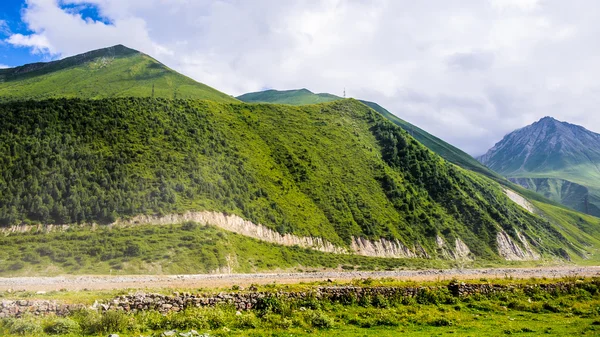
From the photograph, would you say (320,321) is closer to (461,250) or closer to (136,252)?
(136,252)

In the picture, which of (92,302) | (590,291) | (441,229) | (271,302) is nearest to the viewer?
(92,302)

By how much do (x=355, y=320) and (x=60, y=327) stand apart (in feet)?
54.8

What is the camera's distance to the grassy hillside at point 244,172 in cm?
8381

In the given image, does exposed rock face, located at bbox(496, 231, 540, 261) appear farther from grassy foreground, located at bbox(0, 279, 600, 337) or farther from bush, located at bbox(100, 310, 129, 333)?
bush, located at bbox(100, 310, 129, 333)

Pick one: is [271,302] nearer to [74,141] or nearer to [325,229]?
[325,229]

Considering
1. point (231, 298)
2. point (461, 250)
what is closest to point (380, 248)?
point (461, 250)

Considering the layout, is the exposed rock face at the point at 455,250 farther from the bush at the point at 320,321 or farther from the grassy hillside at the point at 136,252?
the bush at the point at 320,321

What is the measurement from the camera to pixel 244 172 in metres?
109

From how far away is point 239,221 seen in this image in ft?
302

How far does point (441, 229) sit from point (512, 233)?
3230cm

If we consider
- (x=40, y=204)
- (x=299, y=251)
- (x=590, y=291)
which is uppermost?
(x=40, y=204)

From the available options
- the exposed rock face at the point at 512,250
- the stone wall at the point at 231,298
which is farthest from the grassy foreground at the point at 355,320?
the exposed rock face at the point at 512,250

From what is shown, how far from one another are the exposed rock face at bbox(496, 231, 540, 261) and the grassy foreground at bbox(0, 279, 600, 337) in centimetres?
10173

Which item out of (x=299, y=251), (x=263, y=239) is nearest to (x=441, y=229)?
(x=299, y=251)
